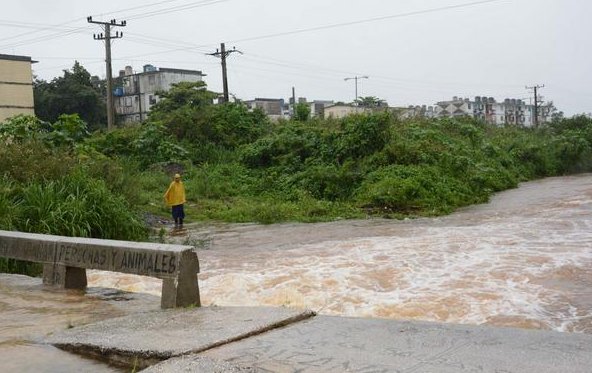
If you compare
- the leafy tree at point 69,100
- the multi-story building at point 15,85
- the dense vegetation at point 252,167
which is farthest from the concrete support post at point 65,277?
the leafy tree at point 69,100

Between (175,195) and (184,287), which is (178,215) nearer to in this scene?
(175,195)

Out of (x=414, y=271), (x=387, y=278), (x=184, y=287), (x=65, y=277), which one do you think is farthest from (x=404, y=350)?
(x=414, y=271)

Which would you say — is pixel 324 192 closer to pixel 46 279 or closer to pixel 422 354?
pixel 46 279

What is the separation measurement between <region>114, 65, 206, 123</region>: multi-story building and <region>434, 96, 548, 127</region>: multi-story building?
4163 cm

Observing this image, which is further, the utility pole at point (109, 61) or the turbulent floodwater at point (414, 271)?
the utility pole at point (109, 61)

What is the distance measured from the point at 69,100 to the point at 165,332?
47.8 meters

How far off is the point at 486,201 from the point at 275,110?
65.0 m

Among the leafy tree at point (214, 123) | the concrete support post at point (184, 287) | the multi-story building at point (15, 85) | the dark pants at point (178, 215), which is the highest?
the multi-story building at point (15, 85)

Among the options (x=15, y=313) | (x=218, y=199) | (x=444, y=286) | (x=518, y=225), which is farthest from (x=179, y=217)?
(x=15, y=313)

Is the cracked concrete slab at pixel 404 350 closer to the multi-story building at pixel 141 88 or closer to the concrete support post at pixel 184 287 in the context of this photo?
the concrete support post at pixel 184 287

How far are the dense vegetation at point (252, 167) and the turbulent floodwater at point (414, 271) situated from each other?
177cm

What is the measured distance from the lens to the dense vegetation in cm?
1187

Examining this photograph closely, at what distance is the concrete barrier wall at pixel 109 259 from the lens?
5.66 meters

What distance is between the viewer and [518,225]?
50.6 ft
